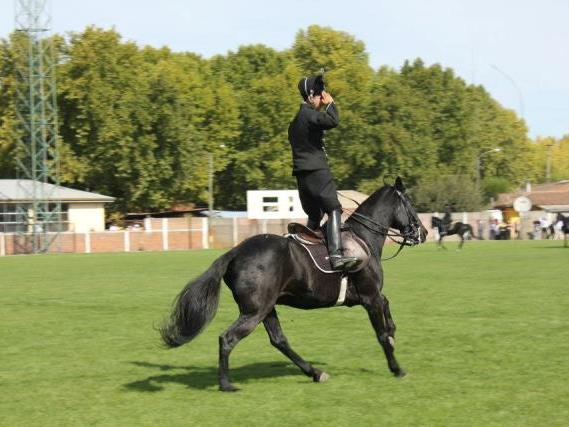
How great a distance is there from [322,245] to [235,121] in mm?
72459

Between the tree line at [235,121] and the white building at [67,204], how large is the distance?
3.73m

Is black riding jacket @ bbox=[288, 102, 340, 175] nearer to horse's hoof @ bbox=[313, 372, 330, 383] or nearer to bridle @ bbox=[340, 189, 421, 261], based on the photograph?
bridle @ bbox=[340, 189, 421, 261]

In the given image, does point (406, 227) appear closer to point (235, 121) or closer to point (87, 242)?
point (87, 242)

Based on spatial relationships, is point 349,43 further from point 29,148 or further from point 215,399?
point 215,399

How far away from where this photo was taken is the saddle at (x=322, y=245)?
33.2ft

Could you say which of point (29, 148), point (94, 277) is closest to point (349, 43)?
point (29, 148)

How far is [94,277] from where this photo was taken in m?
30.6

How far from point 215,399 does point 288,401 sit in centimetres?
75

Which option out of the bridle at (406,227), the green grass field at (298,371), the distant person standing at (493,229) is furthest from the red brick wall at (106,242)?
the bridle at (406,227)

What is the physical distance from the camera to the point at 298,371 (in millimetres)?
10945

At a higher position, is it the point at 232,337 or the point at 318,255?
the point at 318,255

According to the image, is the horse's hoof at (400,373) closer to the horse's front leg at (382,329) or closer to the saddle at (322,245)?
the horse's front leg at (382,329)

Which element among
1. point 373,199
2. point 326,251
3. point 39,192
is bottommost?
point 326,251

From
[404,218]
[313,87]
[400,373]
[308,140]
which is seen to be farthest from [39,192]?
[400,373]
